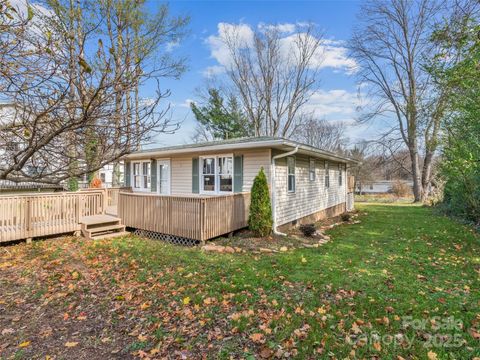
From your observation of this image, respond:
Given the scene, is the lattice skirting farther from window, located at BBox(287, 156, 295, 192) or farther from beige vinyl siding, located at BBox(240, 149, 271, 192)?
window, located at BBox(287, 156, 295, 192)

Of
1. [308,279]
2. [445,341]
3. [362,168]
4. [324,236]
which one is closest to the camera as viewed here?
[445,341]

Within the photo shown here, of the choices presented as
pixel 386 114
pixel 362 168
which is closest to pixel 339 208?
pixel 386 114

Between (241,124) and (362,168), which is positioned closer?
(241,124)

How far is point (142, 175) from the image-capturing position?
43.1ft

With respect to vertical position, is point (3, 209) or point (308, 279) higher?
point (3, 209)

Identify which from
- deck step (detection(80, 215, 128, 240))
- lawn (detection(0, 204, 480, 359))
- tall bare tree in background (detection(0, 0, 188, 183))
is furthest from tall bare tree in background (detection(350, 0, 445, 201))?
tall bare tree in background (detection(0, 0, 188, 183))

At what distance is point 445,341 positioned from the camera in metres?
2.97

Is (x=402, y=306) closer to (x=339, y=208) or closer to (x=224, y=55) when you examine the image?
(x=339, y=208)

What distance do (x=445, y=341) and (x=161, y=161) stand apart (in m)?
11.1

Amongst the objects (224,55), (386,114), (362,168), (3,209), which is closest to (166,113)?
(3,209)

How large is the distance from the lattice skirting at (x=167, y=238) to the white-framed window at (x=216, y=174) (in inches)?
102

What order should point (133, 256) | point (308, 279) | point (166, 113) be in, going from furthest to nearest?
1. point (133, 256)
2. point (308, 279)
3. point (166, 113)

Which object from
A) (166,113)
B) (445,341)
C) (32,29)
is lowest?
(445,341)

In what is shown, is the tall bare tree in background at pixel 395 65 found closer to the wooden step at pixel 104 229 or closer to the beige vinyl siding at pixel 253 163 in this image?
the beige vinyl siding at pixel 253 163
